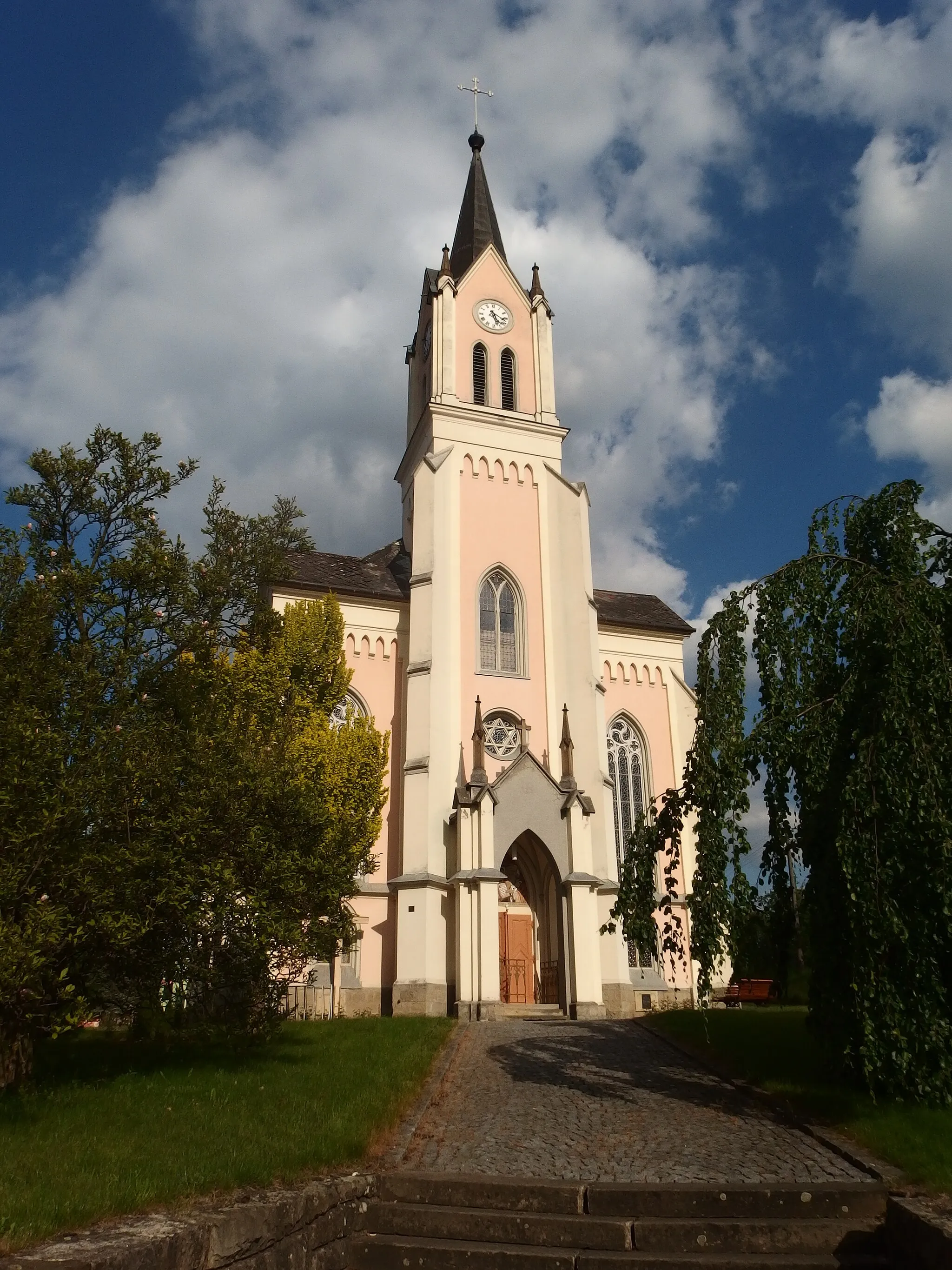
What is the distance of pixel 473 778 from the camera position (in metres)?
25.0

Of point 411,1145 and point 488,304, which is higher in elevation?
point 488,304

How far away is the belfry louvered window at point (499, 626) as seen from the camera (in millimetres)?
28672

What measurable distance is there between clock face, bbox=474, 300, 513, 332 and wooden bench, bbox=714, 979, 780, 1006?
23561 mm

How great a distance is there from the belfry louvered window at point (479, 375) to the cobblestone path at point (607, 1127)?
22.8 metres

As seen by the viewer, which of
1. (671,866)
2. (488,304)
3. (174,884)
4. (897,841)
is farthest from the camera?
(488,304)

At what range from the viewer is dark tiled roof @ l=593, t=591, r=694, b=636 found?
32.8 metres

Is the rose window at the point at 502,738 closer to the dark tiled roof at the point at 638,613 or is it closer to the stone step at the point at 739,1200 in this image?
the dark tiled roof at the point at 638,613

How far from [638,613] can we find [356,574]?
34.6ft

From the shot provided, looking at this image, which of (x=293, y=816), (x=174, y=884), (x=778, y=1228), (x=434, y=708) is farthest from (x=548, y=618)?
(x=778, y=1228)

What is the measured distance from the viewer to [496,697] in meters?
27.9

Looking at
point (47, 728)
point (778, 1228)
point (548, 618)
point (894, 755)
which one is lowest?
point (778, 1228)

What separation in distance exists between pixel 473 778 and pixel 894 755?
16436mm

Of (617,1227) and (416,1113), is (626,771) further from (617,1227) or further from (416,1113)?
(617,1227)

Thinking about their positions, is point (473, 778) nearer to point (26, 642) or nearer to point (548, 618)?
point (548, 618)
